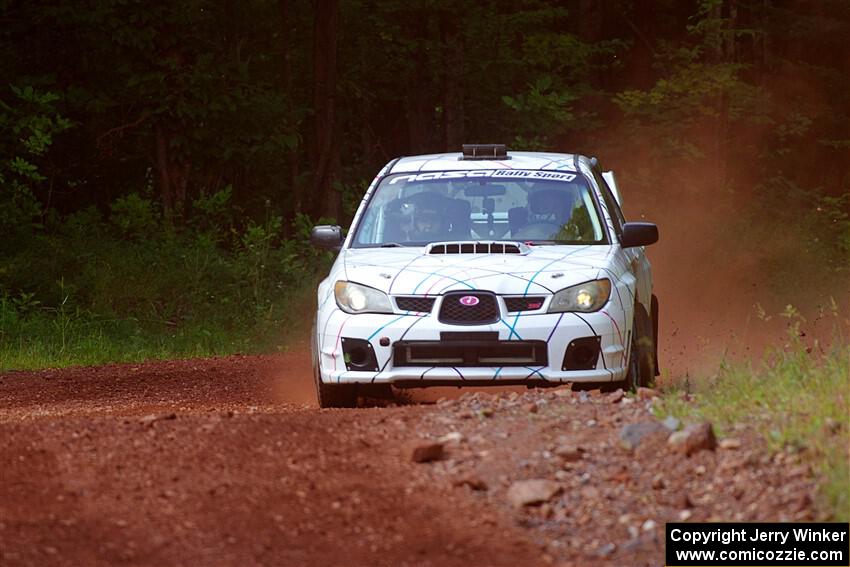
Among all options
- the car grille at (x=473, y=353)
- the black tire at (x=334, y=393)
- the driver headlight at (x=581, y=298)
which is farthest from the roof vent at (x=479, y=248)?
the black tire at (x=334, y=393)

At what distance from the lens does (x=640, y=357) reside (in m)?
9.98

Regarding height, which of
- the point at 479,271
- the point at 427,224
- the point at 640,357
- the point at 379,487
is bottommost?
the point at 640,357

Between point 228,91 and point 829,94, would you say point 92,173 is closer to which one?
point 228,91

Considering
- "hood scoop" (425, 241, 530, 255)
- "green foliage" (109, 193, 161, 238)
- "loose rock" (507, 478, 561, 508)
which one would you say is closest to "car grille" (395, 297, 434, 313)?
"hood scoop" (425, 241, 530, 255)

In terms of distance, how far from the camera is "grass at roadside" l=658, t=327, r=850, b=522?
244 inches

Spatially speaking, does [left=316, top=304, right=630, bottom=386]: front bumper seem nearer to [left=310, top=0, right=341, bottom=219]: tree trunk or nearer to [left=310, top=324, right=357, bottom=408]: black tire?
[left=310, top=324, right=357, bottom=408]: black tire

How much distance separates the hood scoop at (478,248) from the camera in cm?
987

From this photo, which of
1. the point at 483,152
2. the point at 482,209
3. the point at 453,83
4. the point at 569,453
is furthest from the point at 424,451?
the point at 453,83

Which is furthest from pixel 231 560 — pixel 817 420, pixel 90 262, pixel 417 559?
pixel 90 262

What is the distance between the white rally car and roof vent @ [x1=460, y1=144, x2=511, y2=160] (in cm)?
81

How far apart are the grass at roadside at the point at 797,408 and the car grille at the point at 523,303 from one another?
110cm

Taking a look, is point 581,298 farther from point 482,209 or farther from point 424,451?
point 424,451

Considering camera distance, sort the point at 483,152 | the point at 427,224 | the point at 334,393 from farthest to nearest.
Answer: the point at 483,152, the point at 427,224, the point at 334,393

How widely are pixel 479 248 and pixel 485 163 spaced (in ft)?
4.37
